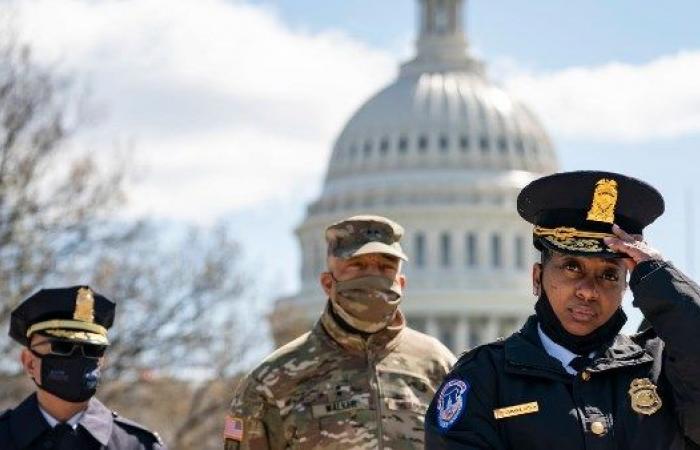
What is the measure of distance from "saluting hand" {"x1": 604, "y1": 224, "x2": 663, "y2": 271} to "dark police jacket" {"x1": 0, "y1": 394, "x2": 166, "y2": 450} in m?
2.60

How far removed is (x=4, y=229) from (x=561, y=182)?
2210cm

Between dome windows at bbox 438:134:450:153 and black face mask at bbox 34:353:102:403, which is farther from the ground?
black face mask at bbox 34:353:102:403

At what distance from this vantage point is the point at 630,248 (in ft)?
16.6

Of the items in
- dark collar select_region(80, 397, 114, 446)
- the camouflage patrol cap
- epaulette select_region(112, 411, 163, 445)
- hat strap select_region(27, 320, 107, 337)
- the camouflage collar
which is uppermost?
the camouflage patrol cap

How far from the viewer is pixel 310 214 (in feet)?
375

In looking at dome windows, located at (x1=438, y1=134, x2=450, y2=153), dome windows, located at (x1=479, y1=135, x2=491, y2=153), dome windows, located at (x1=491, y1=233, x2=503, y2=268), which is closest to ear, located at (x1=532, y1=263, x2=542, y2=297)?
dome windows, located at (x1=491, y1=233, x2=503, y2=268)

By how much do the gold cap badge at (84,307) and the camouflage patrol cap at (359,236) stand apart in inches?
37.0

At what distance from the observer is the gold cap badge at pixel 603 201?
5156 mm

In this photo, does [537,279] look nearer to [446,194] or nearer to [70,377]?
[70,377]

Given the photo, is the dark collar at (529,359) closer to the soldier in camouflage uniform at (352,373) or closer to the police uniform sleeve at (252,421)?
the soldier in camouflage uniform at (352,373)

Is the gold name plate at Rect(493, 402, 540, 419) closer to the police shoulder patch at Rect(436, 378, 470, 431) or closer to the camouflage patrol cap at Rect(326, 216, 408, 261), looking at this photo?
the police shoulder patch at Rect(436, 378, 470, 431)

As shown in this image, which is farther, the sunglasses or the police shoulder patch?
the sunglasses

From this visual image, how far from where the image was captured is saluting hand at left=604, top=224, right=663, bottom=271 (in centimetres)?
504

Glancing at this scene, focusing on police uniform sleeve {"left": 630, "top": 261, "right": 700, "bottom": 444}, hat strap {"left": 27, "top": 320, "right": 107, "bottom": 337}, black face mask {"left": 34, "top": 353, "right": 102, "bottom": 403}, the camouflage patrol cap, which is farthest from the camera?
the camouflage patrol cap
